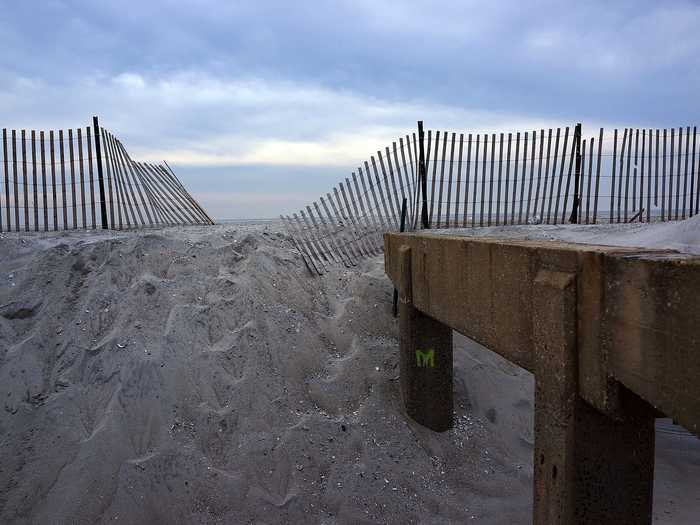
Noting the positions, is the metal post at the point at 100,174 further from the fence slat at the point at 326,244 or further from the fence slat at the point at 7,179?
the fence slat at the point at 326,244

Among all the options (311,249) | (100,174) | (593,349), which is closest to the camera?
(593,349)

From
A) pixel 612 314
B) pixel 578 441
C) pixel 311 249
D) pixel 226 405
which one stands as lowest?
pixel 226 405

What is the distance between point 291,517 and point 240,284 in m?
2.53

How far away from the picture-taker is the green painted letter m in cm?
436

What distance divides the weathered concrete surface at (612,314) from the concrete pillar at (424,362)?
54.0 inches

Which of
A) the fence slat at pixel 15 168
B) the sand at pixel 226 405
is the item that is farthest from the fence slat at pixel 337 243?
the fence slat at pixel 15 168

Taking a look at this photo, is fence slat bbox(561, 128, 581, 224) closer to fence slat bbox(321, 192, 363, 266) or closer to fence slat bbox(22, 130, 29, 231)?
fence slat bbox(321, 192, 363, 266)

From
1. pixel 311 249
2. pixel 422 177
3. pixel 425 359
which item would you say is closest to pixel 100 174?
pixel 311 249

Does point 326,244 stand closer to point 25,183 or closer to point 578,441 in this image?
point 25,183

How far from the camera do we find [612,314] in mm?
1842

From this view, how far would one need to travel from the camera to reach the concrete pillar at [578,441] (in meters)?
2.09

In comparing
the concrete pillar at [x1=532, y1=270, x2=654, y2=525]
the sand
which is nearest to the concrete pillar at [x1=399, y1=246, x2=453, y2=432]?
the sand

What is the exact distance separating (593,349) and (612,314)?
0.18 meters

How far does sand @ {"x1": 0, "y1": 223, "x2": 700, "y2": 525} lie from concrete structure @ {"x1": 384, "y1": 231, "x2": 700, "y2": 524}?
182cm
